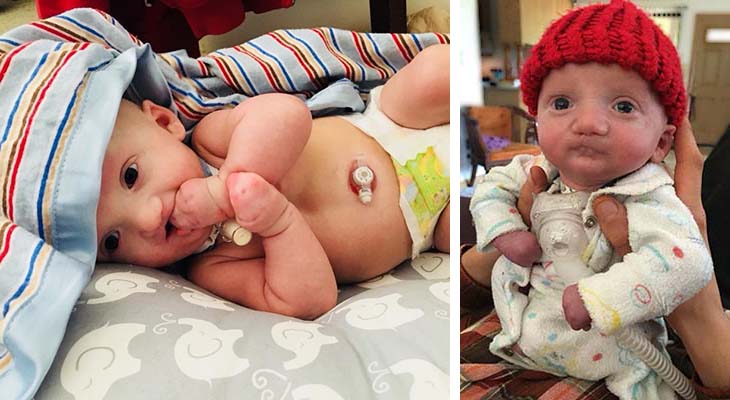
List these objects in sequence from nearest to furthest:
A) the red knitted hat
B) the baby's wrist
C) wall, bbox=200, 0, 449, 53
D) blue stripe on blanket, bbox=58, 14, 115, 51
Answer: the red knitted hat
the baby's wrist
blue stripe on blanket, bbox=58, 14, 115, 51
wall, bbox=200, 0, 449, 53

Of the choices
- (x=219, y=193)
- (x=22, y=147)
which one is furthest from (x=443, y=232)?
(x=22, y=147)

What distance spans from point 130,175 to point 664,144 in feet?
0.90

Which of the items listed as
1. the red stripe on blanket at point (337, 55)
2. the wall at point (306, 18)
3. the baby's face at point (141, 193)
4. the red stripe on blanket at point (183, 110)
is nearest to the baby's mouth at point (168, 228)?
the baby's face at point (141, 193)

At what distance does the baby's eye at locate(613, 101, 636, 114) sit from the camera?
270 mm

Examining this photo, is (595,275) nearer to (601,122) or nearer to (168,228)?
(601,122)

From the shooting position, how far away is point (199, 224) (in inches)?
14.9

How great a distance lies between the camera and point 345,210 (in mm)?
415

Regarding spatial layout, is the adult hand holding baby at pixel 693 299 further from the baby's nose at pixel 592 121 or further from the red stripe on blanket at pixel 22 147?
the red stripe on blanket at pixel 22 147

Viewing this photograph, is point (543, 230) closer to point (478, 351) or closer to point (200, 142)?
point (478, 351)

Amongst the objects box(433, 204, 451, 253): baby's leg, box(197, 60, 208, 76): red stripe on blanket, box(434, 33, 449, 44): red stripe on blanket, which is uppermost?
box(197, 60, 208, 76): red stripe on blanket

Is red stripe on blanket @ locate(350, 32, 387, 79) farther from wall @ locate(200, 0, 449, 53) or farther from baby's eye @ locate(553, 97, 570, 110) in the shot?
baby's eye @ locate(553, 97, 570, 110)

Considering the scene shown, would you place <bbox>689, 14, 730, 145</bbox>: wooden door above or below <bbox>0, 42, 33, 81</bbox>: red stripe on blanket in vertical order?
below

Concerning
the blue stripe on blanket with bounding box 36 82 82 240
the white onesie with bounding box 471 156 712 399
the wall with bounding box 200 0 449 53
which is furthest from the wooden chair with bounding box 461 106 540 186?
the wall with bounding box 200 0 449 53

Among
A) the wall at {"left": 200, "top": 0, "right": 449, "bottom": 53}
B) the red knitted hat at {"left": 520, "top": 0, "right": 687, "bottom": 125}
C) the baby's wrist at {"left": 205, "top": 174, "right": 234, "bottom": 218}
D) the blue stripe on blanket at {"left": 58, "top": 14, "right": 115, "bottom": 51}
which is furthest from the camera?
the wall at {"left": 200, "top": 0, "right": 449, "bottom": 53}
